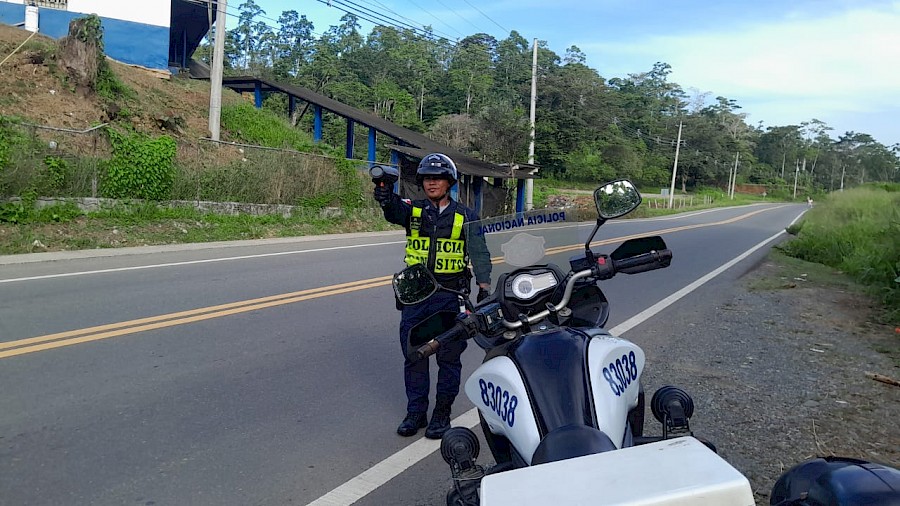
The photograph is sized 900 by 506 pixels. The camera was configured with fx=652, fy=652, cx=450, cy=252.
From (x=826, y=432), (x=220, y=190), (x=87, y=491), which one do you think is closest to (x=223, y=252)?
(x=220, y=190)

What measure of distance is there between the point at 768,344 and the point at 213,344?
19.5ft

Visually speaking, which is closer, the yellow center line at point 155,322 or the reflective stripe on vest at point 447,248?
the reflective stripe on vest at point 447,248

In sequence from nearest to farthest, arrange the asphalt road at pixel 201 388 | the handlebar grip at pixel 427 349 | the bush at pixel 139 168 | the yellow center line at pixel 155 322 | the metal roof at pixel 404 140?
the handlebar grip at pixel 427 349 < the asphalt road at pixel 201 388 < the yellow center line at pixel 155 322 < the bush at pixel 139 168 < the metal roof at pixel 404 140

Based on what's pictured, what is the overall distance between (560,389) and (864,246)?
14.2 metres

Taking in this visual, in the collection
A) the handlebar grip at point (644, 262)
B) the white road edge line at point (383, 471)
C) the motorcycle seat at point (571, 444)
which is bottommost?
the white road edge line at point (383, 471)

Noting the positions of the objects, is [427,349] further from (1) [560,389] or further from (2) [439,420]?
(2) [439,420]

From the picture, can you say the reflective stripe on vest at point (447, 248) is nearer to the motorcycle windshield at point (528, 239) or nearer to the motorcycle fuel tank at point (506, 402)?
the motorcycle windshield at point (528, 239)

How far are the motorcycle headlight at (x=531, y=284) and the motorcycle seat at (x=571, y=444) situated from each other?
0.67m

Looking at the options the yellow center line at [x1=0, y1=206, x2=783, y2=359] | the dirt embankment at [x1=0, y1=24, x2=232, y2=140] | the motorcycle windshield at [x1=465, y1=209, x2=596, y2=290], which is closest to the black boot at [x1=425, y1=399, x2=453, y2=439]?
the motorcycle windshield at [x1=465, y1=209, x2=596, y2=290]

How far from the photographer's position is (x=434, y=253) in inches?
167

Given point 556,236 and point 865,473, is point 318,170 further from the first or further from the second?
point 865,473

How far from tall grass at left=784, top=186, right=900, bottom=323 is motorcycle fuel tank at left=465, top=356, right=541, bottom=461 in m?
8.04

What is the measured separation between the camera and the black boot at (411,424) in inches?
175

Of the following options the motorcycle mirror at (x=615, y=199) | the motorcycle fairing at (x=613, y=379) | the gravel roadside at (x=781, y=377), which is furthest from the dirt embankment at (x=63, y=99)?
the motorcycle fairing at (x=613, y=379)
